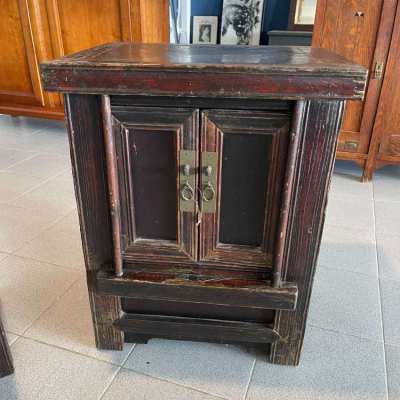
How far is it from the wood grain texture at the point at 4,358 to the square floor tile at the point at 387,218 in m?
1.53

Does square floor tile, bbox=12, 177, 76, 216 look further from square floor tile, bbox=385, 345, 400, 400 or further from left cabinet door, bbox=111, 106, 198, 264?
square floor tile, bbox=385, 345, 400, 400

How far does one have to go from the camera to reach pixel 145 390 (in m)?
1.05

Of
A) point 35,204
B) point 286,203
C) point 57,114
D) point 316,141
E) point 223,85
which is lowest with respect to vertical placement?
point 35,204

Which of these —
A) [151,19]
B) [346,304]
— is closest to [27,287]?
[346,304]

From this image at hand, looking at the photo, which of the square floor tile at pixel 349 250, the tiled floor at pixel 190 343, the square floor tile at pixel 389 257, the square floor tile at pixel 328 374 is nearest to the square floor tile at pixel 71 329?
the tiled floor at pixel 190 343

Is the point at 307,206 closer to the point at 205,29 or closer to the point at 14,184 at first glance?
the point at 14,184

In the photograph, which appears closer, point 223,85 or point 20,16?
point 223,85

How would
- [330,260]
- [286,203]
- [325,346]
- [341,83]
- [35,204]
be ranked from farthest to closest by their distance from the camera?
[35,204], [330,260], [325,346], [286,203], [341,83]

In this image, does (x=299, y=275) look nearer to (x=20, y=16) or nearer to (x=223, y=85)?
(x=223, y=85)

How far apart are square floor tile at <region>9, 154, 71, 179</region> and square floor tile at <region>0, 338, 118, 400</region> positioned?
55.3 inches

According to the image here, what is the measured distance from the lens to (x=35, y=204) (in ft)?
6.68

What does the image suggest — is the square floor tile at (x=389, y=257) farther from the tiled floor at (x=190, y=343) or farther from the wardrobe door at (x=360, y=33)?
the wardrobe door at (x=360, y=33)

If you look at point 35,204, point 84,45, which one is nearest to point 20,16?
point 84,45

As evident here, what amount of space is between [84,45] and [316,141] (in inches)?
89.3
